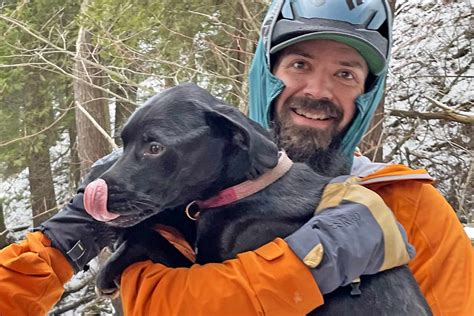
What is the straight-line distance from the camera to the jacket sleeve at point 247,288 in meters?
1.53

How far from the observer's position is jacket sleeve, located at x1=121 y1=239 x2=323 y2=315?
60.1 inches

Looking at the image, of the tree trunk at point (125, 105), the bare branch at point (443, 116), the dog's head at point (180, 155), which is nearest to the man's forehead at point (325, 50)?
the dog's head at point (180, 155)

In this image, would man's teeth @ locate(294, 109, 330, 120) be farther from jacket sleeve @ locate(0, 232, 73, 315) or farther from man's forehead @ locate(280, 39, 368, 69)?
jacket sleeve @ locate(0, 232, 73, 315)

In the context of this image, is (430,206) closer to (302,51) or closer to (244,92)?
(302,51)

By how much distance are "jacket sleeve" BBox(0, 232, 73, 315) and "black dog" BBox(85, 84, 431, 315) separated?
6.4 inches

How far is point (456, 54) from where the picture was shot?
9391 millimetres

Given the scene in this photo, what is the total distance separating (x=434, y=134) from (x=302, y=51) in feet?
22.3

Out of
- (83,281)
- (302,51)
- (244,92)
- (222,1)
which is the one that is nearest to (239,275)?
(302,51)

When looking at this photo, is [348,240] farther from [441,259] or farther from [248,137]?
[441,259]

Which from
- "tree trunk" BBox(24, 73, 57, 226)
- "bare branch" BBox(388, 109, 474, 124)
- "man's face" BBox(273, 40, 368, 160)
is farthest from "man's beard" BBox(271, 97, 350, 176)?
"tree trunk" BBox(24, 73, 57, 226)

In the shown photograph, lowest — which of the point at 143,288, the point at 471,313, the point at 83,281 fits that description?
the point at 83,281

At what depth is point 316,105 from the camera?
2113mm

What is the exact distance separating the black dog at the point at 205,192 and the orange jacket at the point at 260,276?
0.09m

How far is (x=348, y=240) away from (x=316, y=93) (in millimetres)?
662
